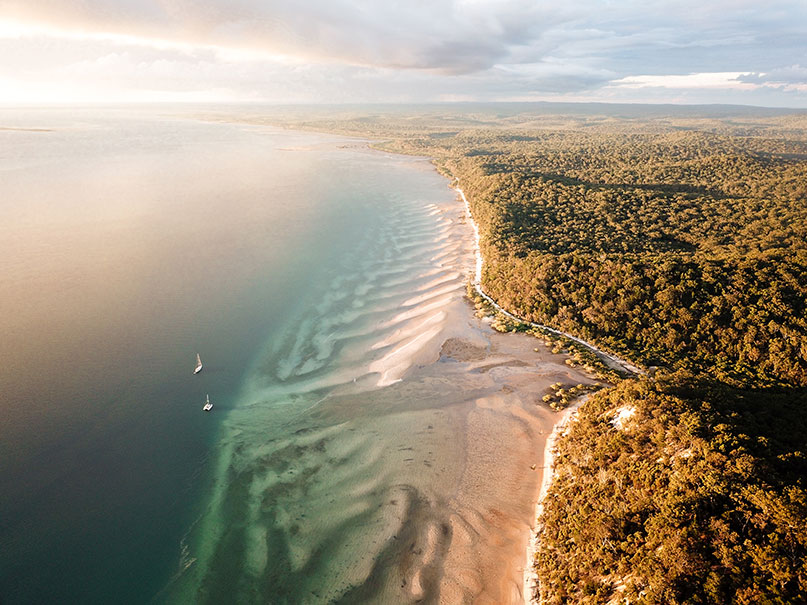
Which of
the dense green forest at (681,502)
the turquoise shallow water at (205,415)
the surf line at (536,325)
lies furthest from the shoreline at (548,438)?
the turquoise shallow water at (205,415)

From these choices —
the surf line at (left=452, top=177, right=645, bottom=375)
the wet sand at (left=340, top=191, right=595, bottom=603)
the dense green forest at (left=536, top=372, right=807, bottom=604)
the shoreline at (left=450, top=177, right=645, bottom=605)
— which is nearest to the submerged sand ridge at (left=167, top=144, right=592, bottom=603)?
the wet sand at (left=340, top=191, right=595, bottom=603)

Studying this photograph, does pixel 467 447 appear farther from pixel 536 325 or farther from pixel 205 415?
pixel 205 415

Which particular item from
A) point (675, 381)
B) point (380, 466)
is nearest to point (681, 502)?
point (675, 381)

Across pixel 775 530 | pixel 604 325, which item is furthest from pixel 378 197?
pixel 775 530

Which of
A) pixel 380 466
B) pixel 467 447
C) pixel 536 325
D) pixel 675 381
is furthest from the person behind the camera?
pixel 536 325

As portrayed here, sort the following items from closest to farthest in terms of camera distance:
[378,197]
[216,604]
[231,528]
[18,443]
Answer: [216,604], [231,528], [18,443], [378,197]

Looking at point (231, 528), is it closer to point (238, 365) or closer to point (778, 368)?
point (238, 365)
